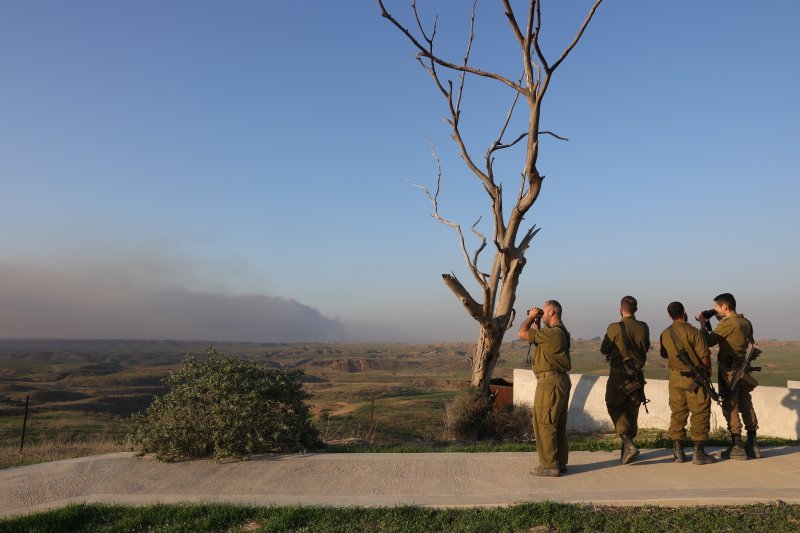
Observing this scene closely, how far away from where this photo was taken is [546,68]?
13.3 meters

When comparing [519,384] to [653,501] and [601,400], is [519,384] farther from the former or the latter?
[653,501]

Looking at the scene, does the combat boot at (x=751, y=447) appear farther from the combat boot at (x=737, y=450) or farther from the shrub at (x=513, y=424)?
the shrub at (x=513, y=424)

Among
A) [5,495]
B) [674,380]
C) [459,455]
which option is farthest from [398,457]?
[5,495]

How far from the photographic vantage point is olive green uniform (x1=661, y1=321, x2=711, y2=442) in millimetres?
7430

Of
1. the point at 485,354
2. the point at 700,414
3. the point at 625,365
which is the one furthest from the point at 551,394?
the point at 485,354

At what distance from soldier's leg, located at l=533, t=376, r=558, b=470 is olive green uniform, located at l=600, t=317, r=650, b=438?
4.32 ft

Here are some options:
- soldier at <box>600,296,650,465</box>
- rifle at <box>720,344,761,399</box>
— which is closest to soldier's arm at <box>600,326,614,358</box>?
soldier at <box>600,296,650,465</box>

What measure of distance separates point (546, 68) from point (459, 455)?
9342 millimetres

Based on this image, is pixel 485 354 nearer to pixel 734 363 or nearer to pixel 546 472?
pixel 734 363

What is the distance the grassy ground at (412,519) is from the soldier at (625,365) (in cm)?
196

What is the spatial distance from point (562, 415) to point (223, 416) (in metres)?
4.59

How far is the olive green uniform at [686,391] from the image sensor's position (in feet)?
24.4

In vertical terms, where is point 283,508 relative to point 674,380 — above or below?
below

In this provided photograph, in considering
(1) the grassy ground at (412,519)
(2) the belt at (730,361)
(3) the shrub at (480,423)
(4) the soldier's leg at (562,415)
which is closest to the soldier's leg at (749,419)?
(2) the belt at (730,361)
